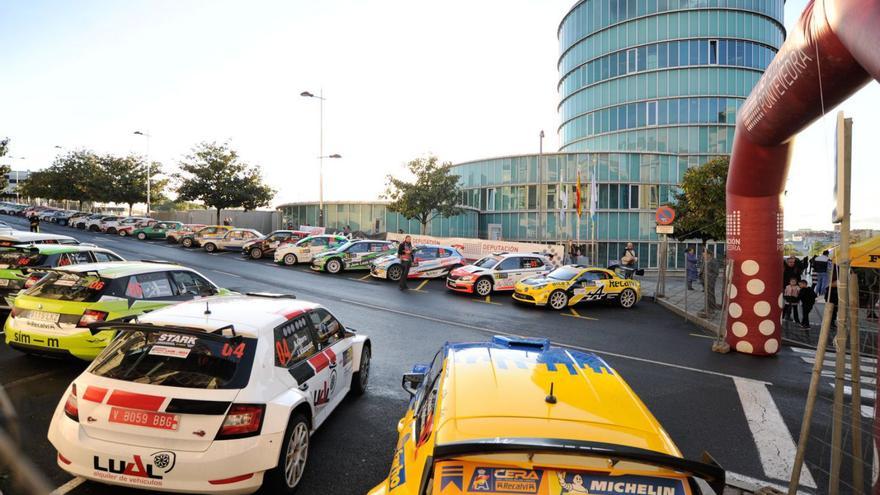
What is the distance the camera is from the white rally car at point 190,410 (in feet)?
11.2

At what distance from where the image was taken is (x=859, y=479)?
3.91 meters

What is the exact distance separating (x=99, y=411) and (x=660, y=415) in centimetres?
605

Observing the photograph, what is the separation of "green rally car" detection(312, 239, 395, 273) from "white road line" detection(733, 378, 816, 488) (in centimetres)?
1561

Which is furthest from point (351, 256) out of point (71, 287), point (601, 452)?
point (601, 452)

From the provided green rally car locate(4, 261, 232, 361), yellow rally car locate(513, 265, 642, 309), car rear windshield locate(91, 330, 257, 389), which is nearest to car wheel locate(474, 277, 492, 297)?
yellow rally car locate(513, 265, 642, 309)

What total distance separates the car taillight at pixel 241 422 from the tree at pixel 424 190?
29465mm

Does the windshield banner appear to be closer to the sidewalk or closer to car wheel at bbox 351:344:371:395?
car wheel at bbox 351:344:371:395

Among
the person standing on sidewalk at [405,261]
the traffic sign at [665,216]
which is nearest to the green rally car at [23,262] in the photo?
the person standing on sidewalk at [405,261]

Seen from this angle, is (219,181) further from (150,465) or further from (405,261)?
(150,465)

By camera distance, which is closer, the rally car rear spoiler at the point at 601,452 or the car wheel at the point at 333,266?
the rally car rear spoiler at the point at 601,452

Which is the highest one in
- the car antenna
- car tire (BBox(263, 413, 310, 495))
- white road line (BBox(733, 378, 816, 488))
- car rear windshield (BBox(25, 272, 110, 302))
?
car rear windshield (BBox(25, 272, 110, 302))

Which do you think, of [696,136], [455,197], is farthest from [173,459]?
[696,136]

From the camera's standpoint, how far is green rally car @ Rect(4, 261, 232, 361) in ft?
20.2

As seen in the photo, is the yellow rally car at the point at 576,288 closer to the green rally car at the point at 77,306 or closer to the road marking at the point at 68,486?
the green rally car at the point at 77,306
